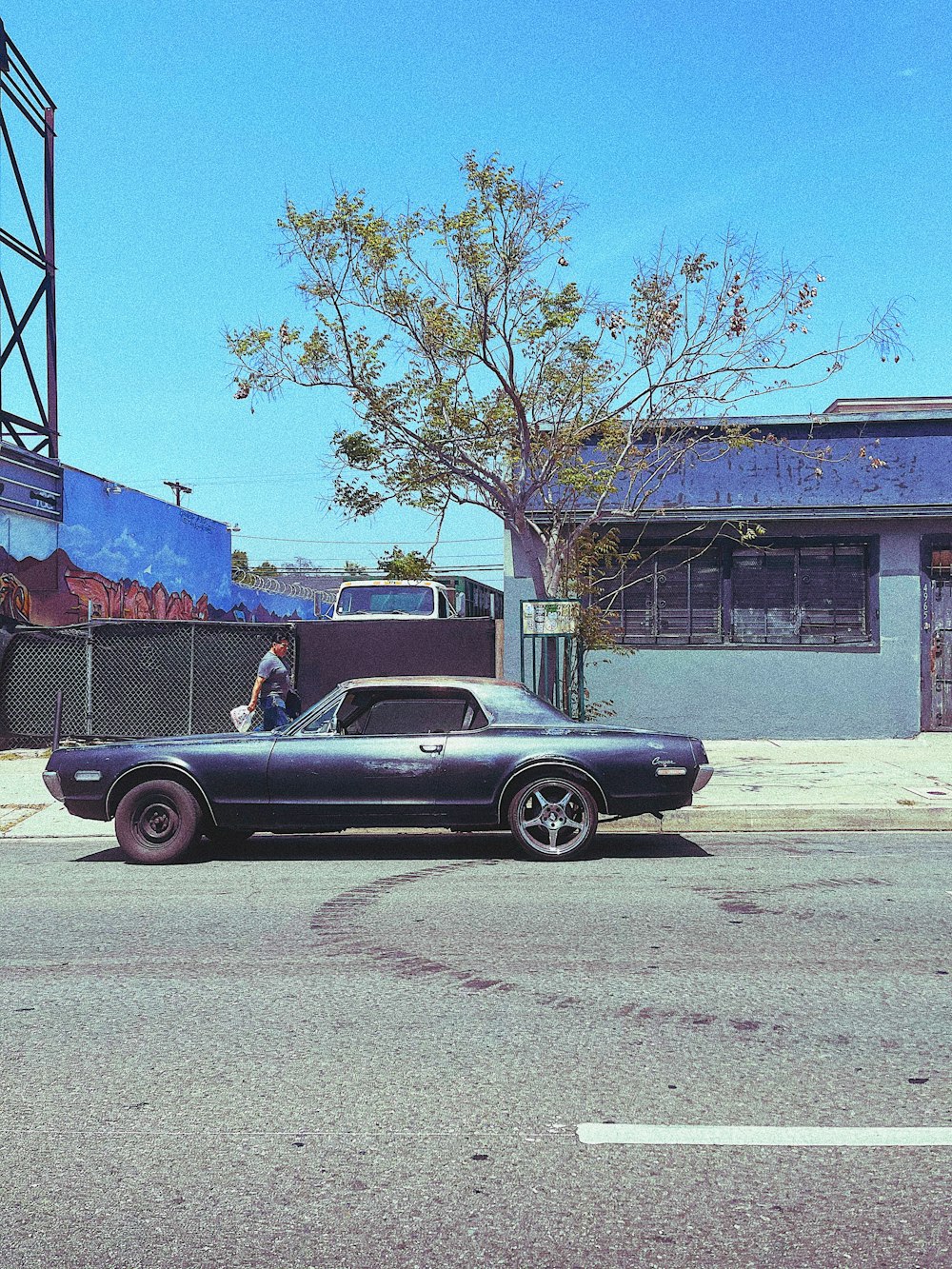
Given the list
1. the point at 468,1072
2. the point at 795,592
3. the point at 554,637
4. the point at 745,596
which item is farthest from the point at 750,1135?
the point at 795,592

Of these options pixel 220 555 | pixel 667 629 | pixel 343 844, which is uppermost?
pixel 220 555

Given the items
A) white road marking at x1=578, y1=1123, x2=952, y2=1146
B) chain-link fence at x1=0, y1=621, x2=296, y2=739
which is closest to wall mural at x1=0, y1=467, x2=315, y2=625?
chain-link fence at x1=0, y1=621, x2=296, y2=739

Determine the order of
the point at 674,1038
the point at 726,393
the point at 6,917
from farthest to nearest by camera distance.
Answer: the point at 726,393
the point at 6,917
the point at 674,1038

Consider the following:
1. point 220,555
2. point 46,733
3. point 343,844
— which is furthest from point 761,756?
point 220,555

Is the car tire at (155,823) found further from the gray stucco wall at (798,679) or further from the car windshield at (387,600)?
the car windshield at (387,600)

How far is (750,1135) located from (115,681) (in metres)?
14.7

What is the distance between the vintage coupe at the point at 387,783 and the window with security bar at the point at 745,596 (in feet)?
32.7

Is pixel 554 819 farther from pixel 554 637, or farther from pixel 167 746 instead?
pixel 554 637

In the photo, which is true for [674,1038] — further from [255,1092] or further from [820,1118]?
[255,1092]

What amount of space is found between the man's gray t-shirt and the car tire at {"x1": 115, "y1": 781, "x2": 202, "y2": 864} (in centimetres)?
646

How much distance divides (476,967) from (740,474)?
46.4ft

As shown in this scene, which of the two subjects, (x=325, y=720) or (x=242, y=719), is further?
(x=242, y=719)

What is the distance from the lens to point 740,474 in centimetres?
1888

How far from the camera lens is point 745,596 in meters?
19.4
